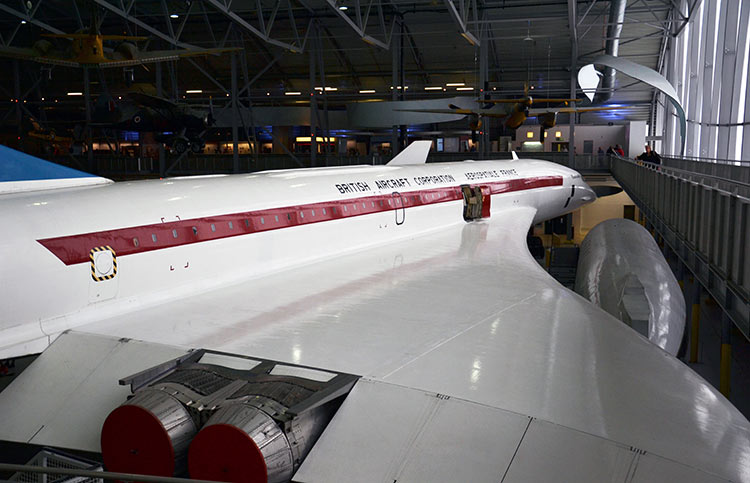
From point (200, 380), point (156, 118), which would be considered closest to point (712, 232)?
point (200, 380)

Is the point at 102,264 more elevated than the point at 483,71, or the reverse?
the point at 483,71

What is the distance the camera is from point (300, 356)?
5.82 m

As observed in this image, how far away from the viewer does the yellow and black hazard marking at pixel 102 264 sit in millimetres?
6969

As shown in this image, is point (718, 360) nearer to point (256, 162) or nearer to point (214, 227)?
point (214, 227)

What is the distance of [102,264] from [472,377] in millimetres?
4379

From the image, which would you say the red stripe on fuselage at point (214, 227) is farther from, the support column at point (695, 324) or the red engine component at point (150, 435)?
the support column at point (695, 324)

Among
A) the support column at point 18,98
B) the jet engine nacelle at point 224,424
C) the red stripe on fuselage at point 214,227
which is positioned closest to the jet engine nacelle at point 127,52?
the red stripe on fuselage at point 214,227

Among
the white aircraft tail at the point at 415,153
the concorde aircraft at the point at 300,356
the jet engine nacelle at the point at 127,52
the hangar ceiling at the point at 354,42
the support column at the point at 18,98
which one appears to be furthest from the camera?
the support column at the point at 18,98

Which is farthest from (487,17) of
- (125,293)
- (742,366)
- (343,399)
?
(343,399)

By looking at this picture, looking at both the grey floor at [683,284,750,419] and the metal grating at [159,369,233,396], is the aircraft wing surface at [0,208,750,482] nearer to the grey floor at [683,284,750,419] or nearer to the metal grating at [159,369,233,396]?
the metal grating at [159,369,233,396]

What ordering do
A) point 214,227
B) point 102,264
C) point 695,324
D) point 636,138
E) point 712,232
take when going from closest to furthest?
point 102,264 → point 712,232 → point 214,227 → point 695,324 → point 636,138

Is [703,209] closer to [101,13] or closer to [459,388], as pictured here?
[459,388]

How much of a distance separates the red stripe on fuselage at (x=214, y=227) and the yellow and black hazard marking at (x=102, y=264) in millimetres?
58

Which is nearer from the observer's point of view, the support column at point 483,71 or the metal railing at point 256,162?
the support column at point 483,71
